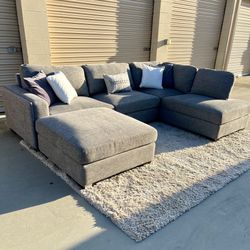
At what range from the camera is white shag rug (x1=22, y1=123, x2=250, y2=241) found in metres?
1.89

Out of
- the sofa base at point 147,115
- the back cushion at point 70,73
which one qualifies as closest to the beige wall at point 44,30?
the back cushion at point 70,73

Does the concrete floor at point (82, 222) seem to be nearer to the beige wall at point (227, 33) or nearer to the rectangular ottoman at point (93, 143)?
the rectangular ottoman at point (93, 143)

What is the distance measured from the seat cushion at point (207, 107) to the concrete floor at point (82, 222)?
1063 millimetres

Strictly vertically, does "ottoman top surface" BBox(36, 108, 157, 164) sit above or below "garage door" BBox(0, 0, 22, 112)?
below

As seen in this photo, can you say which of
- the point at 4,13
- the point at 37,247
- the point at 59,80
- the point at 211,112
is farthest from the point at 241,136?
the point at 4,13

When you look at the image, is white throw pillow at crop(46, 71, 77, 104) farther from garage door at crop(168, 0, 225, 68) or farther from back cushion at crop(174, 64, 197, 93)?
garage door at crop(168, 0, 225, 68)

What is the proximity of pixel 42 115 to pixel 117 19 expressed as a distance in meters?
3.16

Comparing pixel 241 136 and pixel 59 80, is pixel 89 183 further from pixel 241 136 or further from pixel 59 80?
pixel 241 136

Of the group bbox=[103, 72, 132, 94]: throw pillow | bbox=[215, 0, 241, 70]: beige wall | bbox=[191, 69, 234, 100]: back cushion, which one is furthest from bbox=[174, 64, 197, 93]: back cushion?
bbox=[215, 0, 241, 70]: beige wall

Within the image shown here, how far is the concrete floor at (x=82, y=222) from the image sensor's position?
1.67 meters

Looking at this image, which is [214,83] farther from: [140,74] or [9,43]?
[9,43]

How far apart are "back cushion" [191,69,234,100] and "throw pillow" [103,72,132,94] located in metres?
1.12

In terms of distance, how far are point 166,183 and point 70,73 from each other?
79.4 inches

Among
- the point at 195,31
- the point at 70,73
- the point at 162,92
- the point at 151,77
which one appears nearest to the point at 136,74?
the point at 151,77
